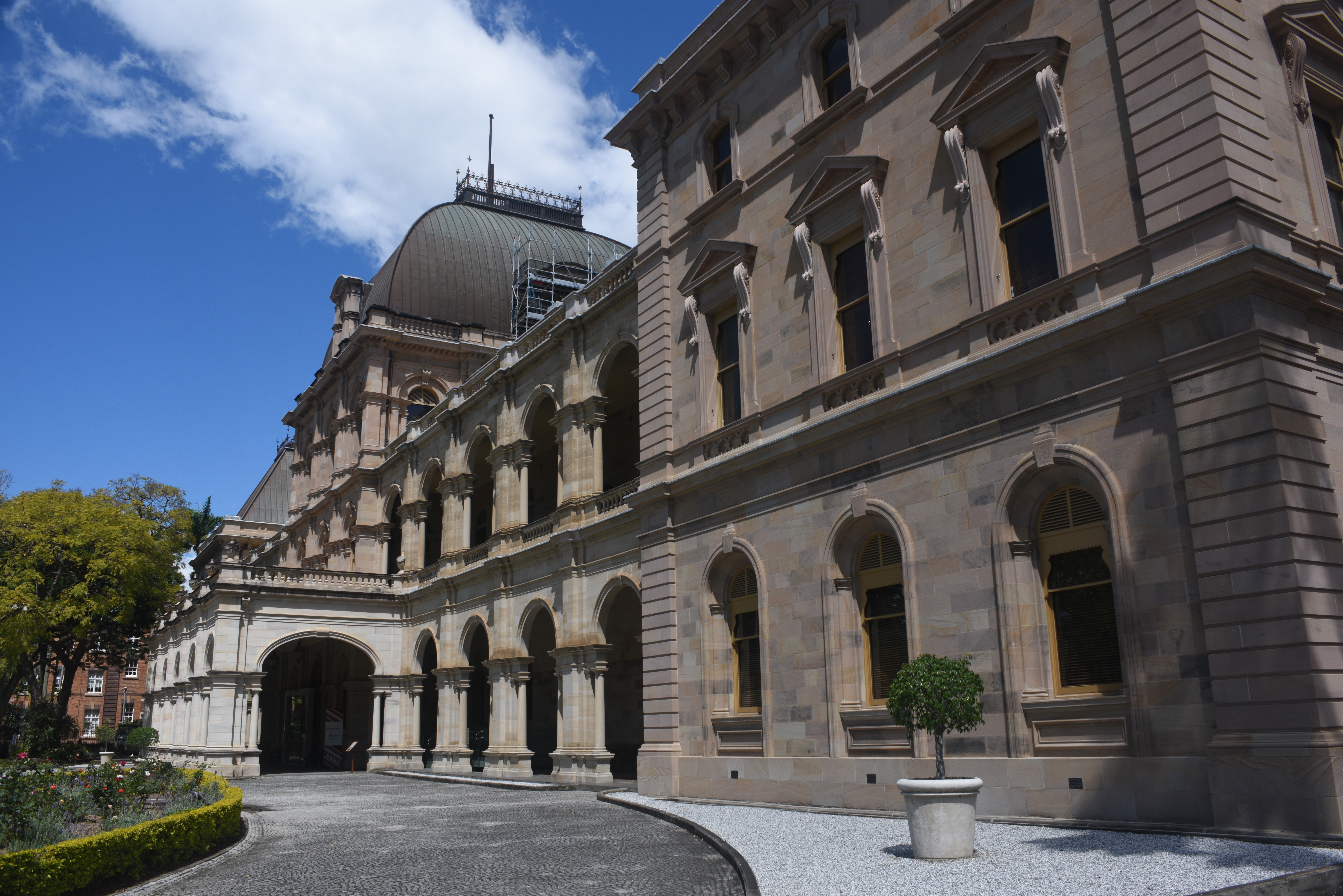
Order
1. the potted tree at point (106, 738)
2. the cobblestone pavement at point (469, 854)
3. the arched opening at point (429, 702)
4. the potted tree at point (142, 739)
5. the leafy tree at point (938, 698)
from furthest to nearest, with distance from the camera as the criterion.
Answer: the potted tree at point (106, 738)
the potted tree at point (142, 739)
the arched opening at point (429, 702)
the leafy tree at point (938, 698)
the cobblestone pavement at point (469, 854)

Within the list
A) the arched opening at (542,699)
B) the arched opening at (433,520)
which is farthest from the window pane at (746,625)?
the arched opening at (433,520)

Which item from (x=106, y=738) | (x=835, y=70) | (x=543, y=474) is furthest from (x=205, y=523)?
(x=835, y=70)

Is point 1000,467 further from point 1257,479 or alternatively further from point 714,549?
point 714,549

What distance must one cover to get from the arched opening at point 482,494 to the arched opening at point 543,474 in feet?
5.10

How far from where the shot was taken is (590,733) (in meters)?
25.6

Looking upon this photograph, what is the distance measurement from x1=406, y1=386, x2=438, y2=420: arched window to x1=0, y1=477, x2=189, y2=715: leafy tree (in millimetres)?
11927

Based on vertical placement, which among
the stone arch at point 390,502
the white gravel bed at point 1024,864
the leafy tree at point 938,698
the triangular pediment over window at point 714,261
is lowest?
the white gravel bed at point 1024,864

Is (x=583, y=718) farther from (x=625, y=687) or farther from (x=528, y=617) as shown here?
(x=528, y=617)

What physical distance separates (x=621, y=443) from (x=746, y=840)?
21126mm

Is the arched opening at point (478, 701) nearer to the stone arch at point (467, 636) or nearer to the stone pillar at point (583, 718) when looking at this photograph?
the stone arch at point (467, 636)

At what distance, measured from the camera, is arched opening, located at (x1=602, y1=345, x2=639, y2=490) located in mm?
30344

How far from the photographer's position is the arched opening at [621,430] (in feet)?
99.6

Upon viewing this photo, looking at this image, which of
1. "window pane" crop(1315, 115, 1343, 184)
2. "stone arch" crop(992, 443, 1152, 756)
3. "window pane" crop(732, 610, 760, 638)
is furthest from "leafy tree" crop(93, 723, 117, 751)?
"window pane" crop(1315, 115, 1343, 184)

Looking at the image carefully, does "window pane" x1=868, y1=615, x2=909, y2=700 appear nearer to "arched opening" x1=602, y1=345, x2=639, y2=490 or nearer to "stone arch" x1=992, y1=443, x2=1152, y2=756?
"stone arch" x1=992, y1=443, x2=1152, y2=756
